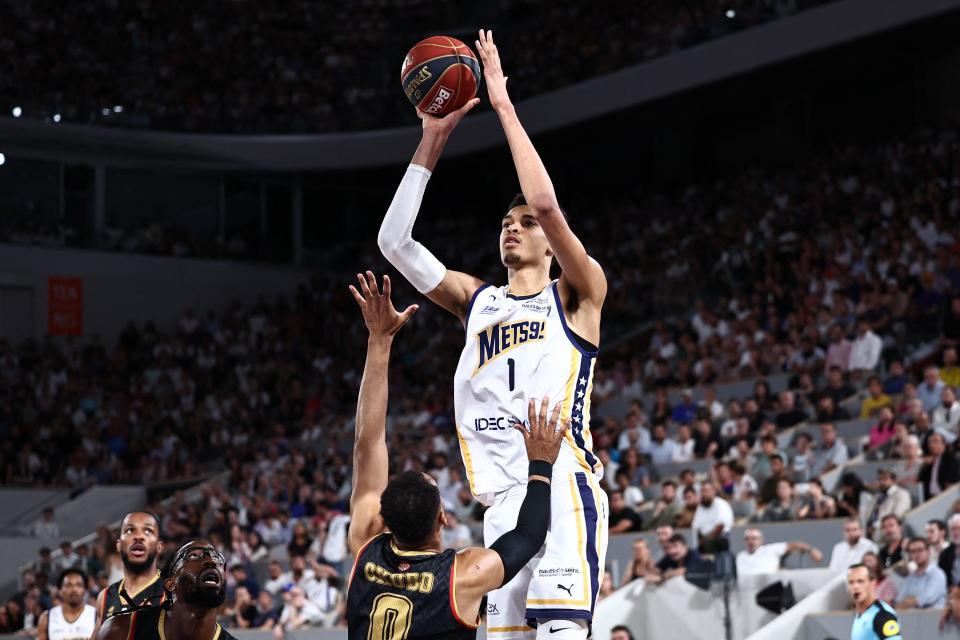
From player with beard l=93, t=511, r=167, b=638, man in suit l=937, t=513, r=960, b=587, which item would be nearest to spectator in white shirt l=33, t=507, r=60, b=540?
man in suit l=937, t=513, r=960, b=587

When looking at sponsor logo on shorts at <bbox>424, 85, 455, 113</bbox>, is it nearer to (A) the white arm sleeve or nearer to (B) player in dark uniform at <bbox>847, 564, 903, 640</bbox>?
(A) the white arm sleeve

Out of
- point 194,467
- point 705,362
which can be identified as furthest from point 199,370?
point 705,362

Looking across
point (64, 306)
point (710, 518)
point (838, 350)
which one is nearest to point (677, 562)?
point (710, 518)

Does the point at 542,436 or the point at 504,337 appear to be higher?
the point at 504,337

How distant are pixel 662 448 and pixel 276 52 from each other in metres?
18.2

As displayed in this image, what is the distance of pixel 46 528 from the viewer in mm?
22188

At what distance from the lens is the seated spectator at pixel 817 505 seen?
40.5 ft

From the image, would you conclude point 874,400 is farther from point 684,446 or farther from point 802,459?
point 684,446

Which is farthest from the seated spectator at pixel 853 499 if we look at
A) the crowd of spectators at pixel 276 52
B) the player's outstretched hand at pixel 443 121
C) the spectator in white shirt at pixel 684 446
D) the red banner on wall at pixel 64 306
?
the red banner on wall at pixel 64 306

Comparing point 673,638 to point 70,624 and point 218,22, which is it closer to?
point 70,624

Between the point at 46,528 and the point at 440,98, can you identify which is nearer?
the point at 440,98

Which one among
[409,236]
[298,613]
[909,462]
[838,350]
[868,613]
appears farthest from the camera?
[838,350]

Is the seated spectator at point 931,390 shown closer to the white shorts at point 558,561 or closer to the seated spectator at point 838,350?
the seated spectator at point 838,350

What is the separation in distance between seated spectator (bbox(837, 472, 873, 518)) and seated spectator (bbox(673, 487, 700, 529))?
1467mm
